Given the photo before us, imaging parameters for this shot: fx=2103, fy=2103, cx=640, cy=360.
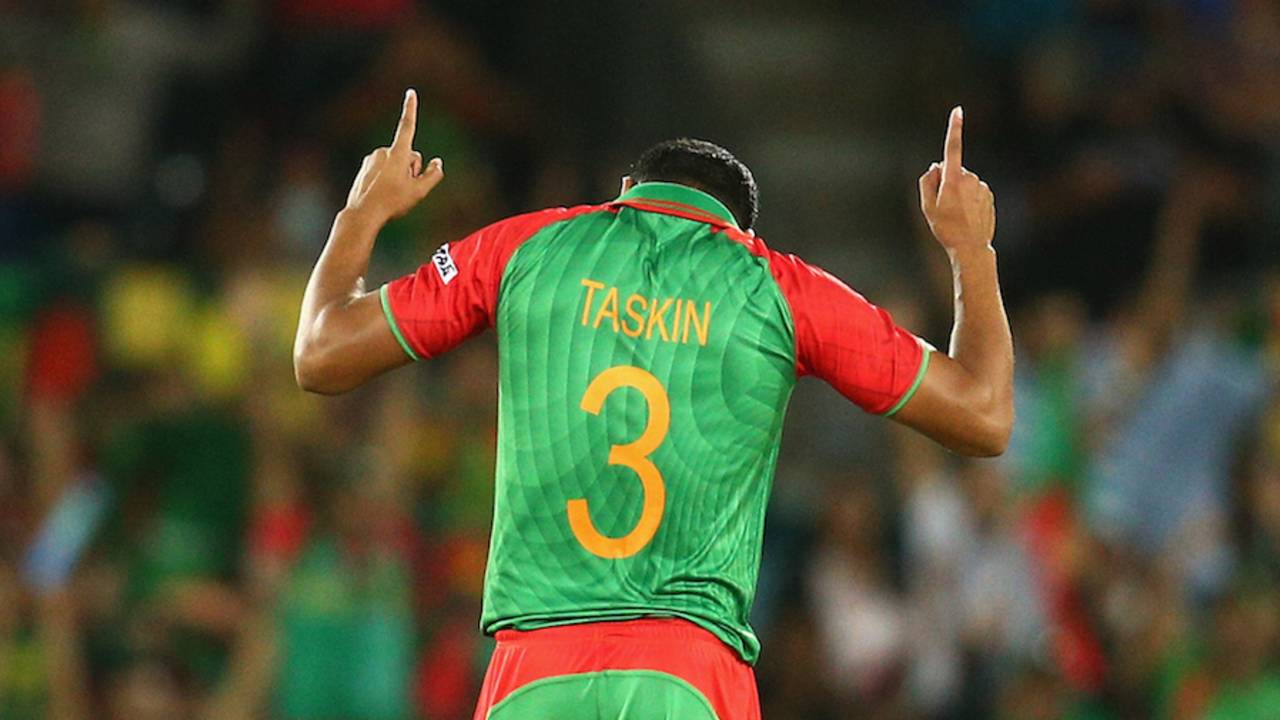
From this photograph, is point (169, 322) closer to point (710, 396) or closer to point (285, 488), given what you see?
point (285, 488)

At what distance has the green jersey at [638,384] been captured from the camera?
391cm

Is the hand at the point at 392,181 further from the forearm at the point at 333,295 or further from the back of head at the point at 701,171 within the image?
the back of head at the point at 701,171

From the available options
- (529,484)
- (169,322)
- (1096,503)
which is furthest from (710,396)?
(169,322)

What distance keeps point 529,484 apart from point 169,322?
6245mm

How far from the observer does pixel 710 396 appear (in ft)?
13.0

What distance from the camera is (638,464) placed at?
3.90 m

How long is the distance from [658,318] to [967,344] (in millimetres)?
664

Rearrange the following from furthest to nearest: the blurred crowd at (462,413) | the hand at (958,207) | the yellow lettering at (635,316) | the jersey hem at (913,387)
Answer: the blurred crowd at (462,413), the hand at (958,207), the jersey hem at (913,387), the yellow lettering at (635,316)

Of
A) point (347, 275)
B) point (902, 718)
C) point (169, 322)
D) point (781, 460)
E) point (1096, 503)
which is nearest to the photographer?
point (347, 275)

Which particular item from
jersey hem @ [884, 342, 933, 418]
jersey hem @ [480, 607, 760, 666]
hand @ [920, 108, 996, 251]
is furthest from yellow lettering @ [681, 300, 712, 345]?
hand @ [920, 108, 996, 251]

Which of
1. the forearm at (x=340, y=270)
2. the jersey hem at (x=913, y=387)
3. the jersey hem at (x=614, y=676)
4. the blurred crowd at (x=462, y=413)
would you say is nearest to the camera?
the jersey hem at (x=614, y=676)

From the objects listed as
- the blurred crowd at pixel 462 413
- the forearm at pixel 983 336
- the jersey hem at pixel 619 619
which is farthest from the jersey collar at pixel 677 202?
the blurred crowd at pixel 462 413

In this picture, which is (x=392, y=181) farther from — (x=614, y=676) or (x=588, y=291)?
(x=614, y=676)

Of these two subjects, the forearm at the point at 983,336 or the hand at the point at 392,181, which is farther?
the hand at the point at 392,181
